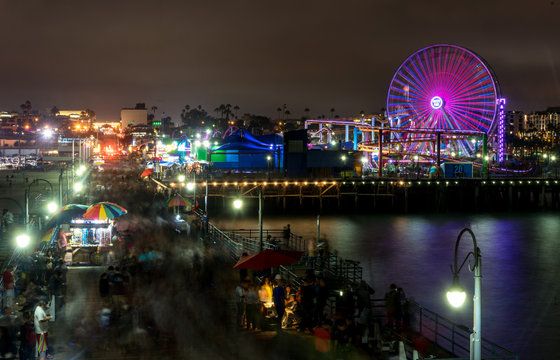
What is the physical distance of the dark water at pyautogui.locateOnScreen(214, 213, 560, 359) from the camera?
813 inches

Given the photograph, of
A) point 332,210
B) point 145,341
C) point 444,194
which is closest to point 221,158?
point 332,210

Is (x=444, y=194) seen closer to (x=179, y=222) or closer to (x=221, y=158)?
(x=221, y=158)

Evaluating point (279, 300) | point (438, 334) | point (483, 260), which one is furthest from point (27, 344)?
point (483, 260)

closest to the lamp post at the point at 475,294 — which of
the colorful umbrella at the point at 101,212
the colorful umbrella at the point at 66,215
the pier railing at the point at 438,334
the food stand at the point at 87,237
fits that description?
the pier railing at the point at 438,334

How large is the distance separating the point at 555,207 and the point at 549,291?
1876 inches

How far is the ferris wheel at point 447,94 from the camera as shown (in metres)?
64.5

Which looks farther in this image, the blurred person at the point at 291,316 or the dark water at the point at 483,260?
the dark water at the point at 483,260

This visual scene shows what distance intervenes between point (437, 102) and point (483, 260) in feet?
121

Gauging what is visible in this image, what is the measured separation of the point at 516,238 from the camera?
44562mm

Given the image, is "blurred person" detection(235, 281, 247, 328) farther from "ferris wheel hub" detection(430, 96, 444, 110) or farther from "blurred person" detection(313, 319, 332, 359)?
"ferris wheel hub" detection(430, 96, 444, 110)

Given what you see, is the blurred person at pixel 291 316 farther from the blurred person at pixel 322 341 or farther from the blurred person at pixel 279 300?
the blurred person at pixel 322 341

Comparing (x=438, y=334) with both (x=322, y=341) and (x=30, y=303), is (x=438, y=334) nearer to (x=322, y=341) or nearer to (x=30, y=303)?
(x=322, y=341)

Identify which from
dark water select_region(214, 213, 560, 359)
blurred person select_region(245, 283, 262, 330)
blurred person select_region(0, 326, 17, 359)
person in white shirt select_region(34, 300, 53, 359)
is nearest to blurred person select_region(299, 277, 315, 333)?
blurred person select_region(245, 283, 262, 330)

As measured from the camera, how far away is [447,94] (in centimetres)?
6788
